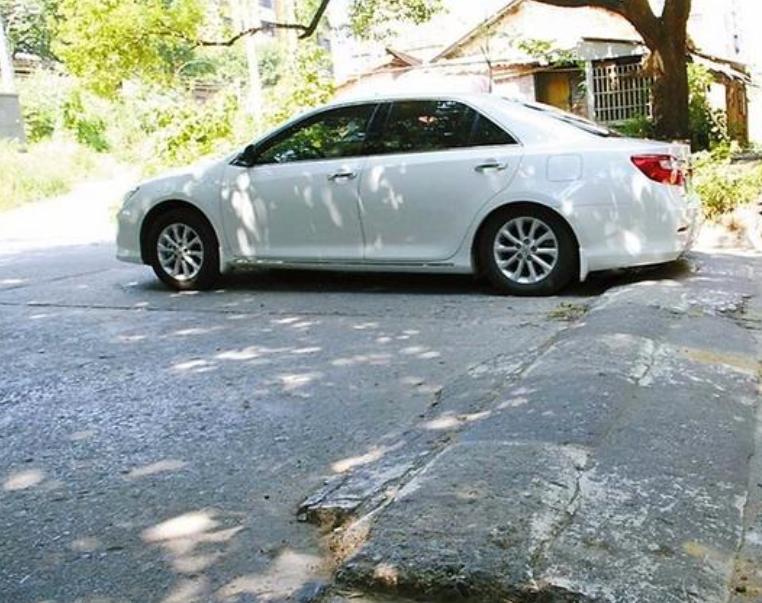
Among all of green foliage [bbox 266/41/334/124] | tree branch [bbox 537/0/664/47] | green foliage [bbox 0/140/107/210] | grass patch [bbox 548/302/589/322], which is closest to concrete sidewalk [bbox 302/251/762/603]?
grass patch [bbox 548/302/589/322]

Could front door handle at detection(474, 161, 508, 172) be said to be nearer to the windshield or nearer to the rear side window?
the rear side window

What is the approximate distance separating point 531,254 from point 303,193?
6.16 feet

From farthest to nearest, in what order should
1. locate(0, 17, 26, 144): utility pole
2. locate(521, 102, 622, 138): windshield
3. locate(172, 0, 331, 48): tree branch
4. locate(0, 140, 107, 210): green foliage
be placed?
locate(0, 17, 26, 144): utility pole → locate(0, 140, 107, 210): green foliage → locate(172, 0, 331, 48): tree branch → locate(521, 102, 622, 138): windshield

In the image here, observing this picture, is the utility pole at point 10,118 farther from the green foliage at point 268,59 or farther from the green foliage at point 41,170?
the green foliage at point 268,59

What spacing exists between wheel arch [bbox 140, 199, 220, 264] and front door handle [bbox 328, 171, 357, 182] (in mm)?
1172

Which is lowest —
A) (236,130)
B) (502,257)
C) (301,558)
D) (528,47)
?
(301,558)

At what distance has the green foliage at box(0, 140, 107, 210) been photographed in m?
19.9

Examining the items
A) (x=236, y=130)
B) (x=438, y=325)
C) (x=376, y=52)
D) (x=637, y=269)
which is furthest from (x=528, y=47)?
(x=438, y=325)

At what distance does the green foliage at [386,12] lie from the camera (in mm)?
17469

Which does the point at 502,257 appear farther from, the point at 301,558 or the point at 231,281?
the point at 301,558

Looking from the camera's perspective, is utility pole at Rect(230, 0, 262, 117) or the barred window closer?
utility pole at Rect(230, 0, 262, 117)

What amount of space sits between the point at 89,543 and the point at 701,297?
4468 millimetres

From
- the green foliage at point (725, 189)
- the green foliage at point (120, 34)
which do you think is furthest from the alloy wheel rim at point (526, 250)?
the green foliage at point (120, 34)

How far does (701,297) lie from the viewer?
5980 millimetres
